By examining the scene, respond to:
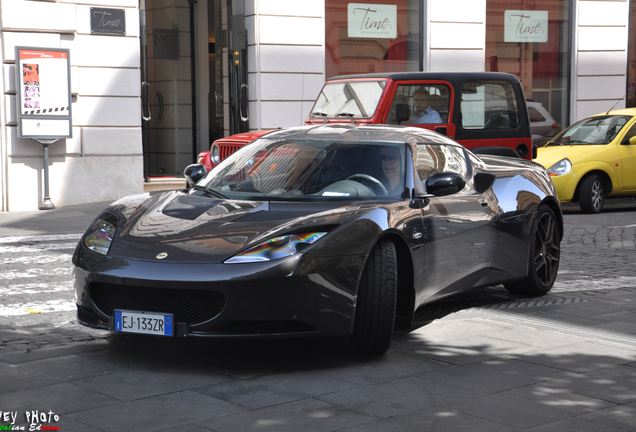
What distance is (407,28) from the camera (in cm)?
1806

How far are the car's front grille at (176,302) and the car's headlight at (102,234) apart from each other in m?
0.33

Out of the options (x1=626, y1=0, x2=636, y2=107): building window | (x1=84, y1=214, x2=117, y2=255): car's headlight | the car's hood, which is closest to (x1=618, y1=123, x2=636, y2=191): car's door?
(x1=626, y1=0, x2=636, y2=107): building window

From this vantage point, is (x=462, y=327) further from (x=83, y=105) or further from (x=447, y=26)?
(x=447, y=26)

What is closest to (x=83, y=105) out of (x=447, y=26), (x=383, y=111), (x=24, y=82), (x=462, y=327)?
(x=24, y=82)

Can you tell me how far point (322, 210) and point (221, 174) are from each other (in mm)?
1241

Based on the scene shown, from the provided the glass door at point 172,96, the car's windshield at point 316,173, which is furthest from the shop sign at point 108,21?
the car's windshield at point 316,173

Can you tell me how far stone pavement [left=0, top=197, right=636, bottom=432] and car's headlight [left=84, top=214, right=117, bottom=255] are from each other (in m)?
0.61

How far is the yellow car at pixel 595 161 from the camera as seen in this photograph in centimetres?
1348

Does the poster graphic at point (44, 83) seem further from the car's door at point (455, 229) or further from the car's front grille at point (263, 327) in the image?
the car's front grille at point (263, 327)

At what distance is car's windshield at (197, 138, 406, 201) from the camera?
5.57 m

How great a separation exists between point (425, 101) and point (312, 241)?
698cm

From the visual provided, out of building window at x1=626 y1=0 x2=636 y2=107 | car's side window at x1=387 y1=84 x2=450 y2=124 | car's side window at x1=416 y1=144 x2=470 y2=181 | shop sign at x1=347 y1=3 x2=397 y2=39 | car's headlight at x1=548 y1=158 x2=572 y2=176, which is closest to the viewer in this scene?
car's side window at x1=416 y1=144 x2=470 y2=181

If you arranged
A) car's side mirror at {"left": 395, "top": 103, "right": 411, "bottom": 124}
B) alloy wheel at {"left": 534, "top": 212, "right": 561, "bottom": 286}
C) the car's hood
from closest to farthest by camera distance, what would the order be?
the car's hood, alloy wheel at {"left": 534, "top": 212, "right": 561, "bottom": 286}, car's side mirror at {"left": 395, "top": 103, "right": 411, "bottom": 124}

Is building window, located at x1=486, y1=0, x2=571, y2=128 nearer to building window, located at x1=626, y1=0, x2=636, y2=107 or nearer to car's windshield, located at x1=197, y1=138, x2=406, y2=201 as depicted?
building window, located at x1=626, y1=0, x2=636, y2=107
